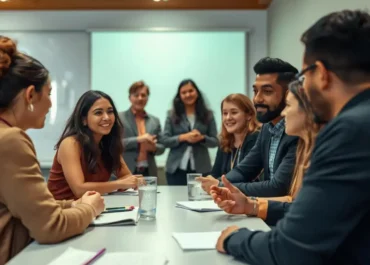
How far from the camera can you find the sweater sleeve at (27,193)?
3.91 ft

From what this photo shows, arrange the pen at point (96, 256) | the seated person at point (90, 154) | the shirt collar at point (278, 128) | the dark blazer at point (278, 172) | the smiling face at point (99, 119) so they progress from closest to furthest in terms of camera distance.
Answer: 1. the pen at point (96, 256)
2. the dark blazer at point (278, 172)
3. the shirt collar at point (278, 128)
4. the seated person at point (90, 154)
5. the smiling face at point (99, 119)

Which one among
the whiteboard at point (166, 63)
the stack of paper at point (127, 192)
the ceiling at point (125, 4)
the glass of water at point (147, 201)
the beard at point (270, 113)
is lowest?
the stack of paper at point (127, 192)

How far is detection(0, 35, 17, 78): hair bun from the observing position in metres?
1.29

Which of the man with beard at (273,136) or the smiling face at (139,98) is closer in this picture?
the man with beard at (273,136)

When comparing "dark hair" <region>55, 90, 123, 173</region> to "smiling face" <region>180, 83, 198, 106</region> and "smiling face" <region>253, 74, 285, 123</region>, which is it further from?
"smiling face" <region>180, 83, 198, 106</region>

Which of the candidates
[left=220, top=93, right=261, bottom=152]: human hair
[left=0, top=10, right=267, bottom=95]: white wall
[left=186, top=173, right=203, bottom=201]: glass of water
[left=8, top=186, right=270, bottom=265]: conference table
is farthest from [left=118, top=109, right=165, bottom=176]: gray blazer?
[left=8, top=186, right=270, bottom=265]: conference table

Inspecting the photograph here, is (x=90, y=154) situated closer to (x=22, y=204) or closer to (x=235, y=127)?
(x=235, y=127)

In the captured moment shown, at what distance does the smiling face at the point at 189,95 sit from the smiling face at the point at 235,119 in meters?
1.00

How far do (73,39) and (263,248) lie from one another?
4.00m

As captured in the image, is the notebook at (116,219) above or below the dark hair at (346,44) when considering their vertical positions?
below

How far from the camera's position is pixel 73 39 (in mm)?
4508

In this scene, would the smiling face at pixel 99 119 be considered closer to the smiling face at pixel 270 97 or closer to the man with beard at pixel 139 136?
the smiling face at pixel 270 97

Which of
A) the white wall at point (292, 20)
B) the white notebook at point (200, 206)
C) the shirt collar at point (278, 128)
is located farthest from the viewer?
the white wall at point (292, 20)

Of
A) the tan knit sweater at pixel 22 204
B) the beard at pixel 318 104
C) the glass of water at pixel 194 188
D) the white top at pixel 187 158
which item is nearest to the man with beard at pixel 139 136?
the white top at pixel 187 158
